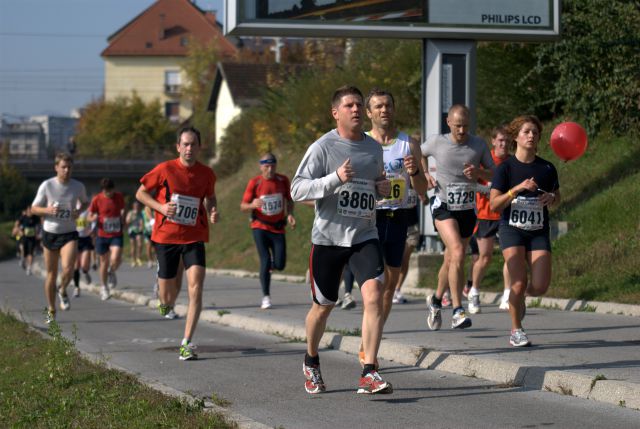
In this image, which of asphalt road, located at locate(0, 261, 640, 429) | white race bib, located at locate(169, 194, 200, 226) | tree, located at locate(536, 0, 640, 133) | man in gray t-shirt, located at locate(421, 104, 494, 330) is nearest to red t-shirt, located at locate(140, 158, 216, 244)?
white race bib, located at locate(169, 194, 200, 226)

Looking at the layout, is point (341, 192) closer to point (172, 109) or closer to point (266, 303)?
point (266, 303)

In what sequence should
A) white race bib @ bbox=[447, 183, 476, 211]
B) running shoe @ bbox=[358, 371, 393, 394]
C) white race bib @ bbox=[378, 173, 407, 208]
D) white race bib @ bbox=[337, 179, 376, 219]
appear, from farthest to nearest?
white race bib @ bbox=[447, 183, 476, 211]
white race bib @ bbox=[378, 173, 407, 208]
white race bib @ bbox=[337, 179, 376, 219]
running shoe @ bbox=[358, 371, 393, 394]

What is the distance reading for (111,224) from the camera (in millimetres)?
21500

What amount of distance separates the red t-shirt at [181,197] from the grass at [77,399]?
4.68ft

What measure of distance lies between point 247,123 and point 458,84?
34.6m

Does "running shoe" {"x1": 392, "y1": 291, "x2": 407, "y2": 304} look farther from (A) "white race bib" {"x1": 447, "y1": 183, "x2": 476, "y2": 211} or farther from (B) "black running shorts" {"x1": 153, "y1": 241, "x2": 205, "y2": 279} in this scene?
(B) "black running shorts" {"x1": 153, "y1": 241, "x2": 205, "y2": 279}

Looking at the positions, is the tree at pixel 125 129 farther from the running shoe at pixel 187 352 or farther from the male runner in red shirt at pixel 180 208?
the running shoe at pixel 187 352

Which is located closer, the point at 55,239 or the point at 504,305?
the point at 504,305

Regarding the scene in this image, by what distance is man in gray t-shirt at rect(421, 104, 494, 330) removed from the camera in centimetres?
1184

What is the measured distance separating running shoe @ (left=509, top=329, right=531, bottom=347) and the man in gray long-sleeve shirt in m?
2.25

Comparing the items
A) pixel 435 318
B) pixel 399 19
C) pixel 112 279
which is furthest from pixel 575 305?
pixel 112 279

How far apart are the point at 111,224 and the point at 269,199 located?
19.3 feet

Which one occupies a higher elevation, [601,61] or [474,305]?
[601,61]

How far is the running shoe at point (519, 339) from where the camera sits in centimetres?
1038
